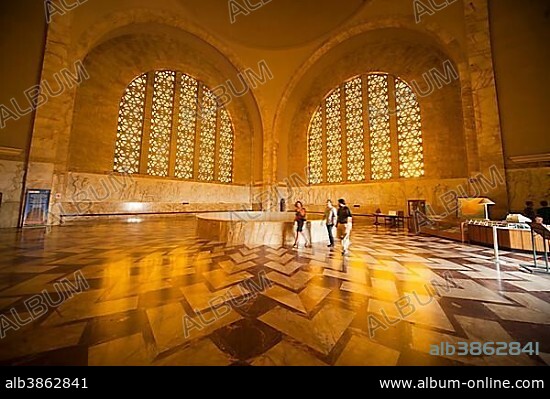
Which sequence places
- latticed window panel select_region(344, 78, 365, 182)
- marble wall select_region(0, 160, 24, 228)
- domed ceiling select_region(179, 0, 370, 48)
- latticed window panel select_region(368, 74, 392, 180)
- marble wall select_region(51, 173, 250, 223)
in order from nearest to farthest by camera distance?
marble wall select_region(0, 160, 24, 228)
marble wall select_region(51, 173, 250, 223)
domed ceiling select_region(179, 0, 370, 48)
latticed window panel select_region(368, 74, 392, 180)
latticed window panel select_region(344, 78, 365, 182)

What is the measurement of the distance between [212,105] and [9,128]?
9.34 metres

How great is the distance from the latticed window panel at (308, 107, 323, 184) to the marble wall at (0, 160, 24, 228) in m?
13.3

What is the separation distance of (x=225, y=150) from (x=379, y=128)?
9848 millimetres

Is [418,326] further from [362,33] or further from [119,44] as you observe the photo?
[119,44]

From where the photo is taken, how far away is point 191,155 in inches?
508

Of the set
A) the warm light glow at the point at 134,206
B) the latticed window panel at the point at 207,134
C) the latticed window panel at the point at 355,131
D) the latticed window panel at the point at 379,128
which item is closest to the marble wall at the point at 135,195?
the warm light glow at the point at 134,206

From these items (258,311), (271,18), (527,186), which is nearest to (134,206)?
(258,311)

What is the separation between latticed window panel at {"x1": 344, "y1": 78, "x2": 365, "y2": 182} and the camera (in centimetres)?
1239

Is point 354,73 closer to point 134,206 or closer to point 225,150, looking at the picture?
point 225,150

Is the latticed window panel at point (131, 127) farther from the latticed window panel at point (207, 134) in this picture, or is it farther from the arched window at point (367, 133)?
the arched window at point (367, 133)

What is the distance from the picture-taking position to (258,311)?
1.83 m

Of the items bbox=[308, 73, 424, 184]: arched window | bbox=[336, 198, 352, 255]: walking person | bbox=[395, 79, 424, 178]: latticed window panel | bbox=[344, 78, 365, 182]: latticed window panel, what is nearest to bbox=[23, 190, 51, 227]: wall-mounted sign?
bbox=[336, 198, 352, 255]: walking person

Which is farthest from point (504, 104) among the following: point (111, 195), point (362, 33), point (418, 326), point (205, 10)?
point (111, 195)
